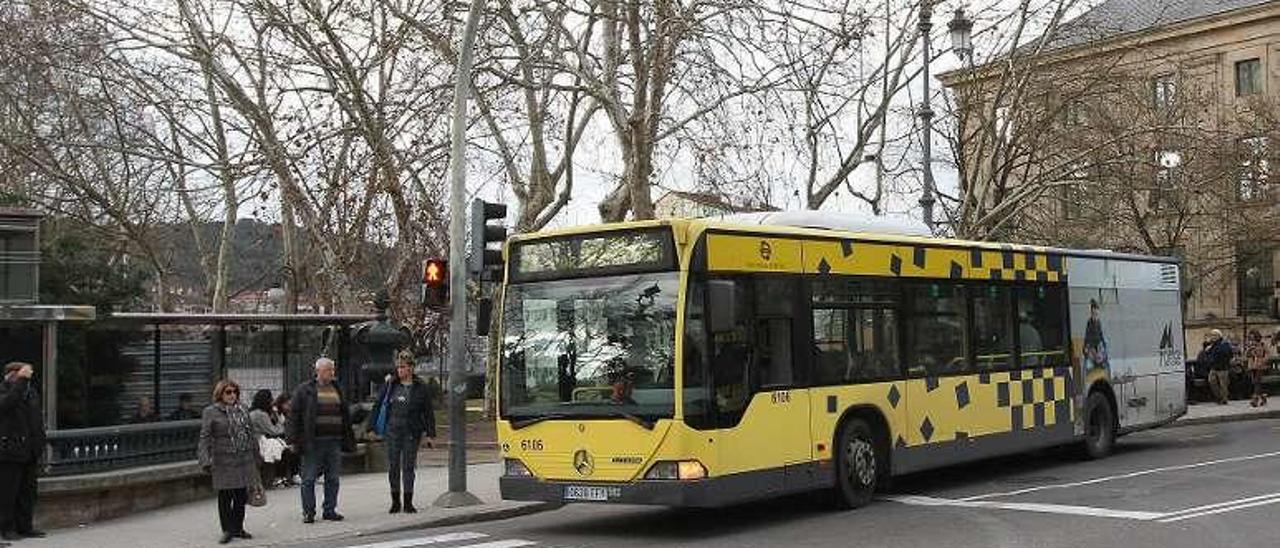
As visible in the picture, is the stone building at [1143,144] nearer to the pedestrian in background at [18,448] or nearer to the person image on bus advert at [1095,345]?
the person image on bus advert at [1095,345]

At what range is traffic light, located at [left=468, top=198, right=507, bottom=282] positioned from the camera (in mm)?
14664

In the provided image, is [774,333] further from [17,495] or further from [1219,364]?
[1219,364]

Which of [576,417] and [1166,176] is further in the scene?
[1166,176]

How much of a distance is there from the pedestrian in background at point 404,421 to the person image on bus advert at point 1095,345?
9217mm

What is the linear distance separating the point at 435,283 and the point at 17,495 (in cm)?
469

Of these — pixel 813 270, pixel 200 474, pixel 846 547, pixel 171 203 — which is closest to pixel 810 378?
pixel 813 270

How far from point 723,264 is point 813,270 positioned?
1.51m

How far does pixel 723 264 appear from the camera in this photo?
12516 millimetres

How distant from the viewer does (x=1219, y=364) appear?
30750mm

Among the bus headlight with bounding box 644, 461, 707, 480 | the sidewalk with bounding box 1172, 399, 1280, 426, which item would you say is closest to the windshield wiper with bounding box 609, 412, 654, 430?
the bus headlight with bounding box 644, 461, 707, 480

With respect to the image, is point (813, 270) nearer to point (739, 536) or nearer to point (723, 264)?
point (723, 264)

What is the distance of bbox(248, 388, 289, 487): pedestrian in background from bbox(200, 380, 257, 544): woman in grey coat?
132 inches

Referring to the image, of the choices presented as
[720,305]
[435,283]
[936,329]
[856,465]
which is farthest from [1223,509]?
[435,283]

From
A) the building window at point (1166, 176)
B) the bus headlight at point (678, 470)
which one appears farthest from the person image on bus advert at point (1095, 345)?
the building window at point (1166, 176)
